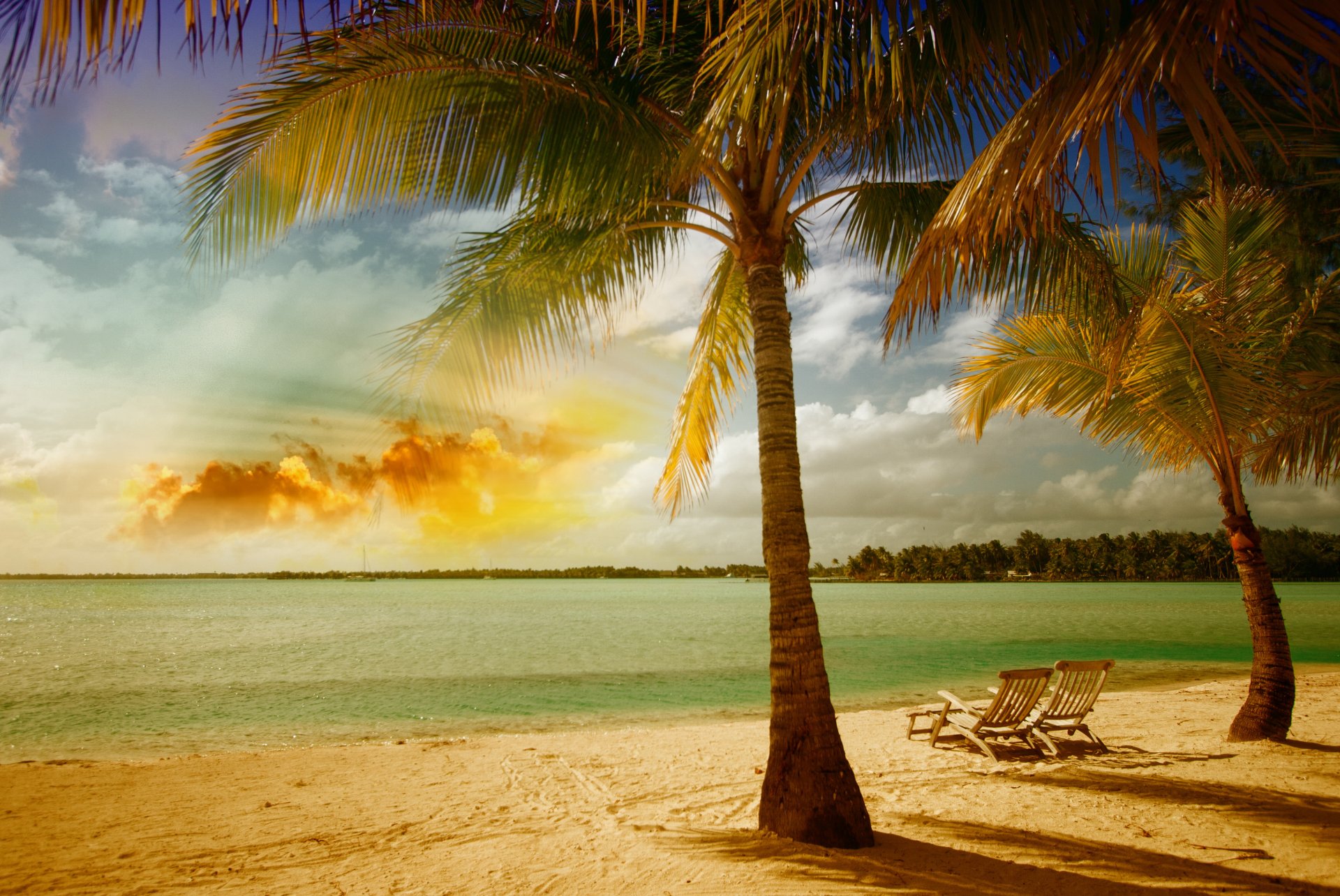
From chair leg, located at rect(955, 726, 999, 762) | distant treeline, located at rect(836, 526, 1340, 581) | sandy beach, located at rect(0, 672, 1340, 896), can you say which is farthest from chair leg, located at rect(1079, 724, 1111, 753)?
distant treeline, located at rect(836, 526, 1340, 581)

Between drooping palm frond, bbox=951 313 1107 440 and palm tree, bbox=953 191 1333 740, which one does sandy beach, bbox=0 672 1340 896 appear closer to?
palm tree, bbox=953 191 1333 740

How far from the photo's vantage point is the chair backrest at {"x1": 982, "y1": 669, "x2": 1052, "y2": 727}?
6.98 metres

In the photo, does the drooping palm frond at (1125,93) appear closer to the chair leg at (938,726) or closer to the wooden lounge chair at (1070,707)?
the wooden lounge chair at (1070,707)

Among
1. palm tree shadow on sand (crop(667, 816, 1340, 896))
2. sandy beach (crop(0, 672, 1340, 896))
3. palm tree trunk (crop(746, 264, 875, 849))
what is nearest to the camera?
palm tree shadow on sand (crop(667, 816, 1340, 896))

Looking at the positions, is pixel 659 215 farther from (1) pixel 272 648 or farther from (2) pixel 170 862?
(1) pixel 272 648

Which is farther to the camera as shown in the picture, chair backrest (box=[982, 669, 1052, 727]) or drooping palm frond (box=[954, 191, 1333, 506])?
chair backrest (box=[982, 669, 1052, 727])

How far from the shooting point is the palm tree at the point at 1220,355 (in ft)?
21.4

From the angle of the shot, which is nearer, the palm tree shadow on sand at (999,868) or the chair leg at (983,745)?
the palm tree shadow on sand at (999,868)

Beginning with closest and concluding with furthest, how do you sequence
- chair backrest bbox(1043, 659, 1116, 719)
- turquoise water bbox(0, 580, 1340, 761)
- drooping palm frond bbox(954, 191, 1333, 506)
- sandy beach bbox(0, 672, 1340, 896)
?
1. sandy beach bbox(0, 672, 1340, 896)
2. drooping palm frond bbox(954, 191, 1333, 506)
3. chair backrest bbox(1043, 659, 1116, 719)
4. turquoise water bbox(0, 580, 1340, 761)

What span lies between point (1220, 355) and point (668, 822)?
631 centimetres

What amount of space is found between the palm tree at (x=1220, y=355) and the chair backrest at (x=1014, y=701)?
1918mm

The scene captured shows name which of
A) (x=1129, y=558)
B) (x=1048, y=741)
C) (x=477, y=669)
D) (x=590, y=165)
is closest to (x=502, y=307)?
(x=590, y=165)

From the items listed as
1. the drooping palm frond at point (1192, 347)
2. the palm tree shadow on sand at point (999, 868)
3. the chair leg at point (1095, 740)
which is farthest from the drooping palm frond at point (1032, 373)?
the palm tree shadow on sand at point (999, 868)

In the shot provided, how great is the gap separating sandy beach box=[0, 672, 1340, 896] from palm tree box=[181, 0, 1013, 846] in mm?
740
